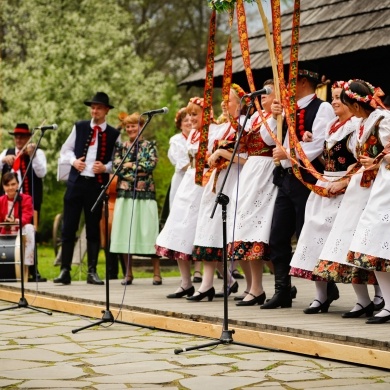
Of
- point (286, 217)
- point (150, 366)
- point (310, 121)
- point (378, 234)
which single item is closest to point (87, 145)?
point (286, 217)

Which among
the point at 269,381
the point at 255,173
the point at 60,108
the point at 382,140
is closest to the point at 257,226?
the point at 255,173

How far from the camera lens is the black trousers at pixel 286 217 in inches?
293

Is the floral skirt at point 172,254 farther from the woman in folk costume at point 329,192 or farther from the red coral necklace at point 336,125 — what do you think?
→ the red coral necklace at point 336,125

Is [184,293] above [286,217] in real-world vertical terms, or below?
below

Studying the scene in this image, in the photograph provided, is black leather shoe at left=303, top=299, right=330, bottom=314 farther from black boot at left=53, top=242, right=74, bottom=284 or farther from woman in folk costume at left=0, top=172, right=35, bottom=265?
woman in folk costume at left=0, top=172, right=35, bottom=265

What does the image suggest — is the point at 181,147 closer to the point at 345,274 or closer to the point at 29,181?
the point at 29,181

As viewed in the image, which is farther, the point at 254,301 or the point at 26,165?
the point at 26,165

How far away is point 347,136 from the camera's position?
22.9 feet

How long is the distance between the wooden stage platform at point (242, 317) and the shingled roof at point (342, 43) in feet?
8.57

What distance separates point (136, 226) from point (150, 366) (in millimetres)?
4760

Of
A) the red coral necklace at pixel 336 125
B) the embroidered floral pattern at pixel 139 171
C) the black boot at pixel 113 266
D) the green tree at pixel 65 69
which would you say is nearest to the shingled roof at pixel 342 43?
the embroidered floral pattern at pixel 139 171

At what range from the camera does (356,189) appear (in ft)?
22.3

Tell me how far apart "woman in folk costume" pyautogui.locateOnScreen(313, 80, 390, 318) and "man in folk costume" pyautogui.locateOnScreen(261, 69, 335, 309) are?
0.50m

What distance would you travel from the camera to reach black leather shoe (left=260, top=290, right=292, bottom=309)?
759 centimetres
